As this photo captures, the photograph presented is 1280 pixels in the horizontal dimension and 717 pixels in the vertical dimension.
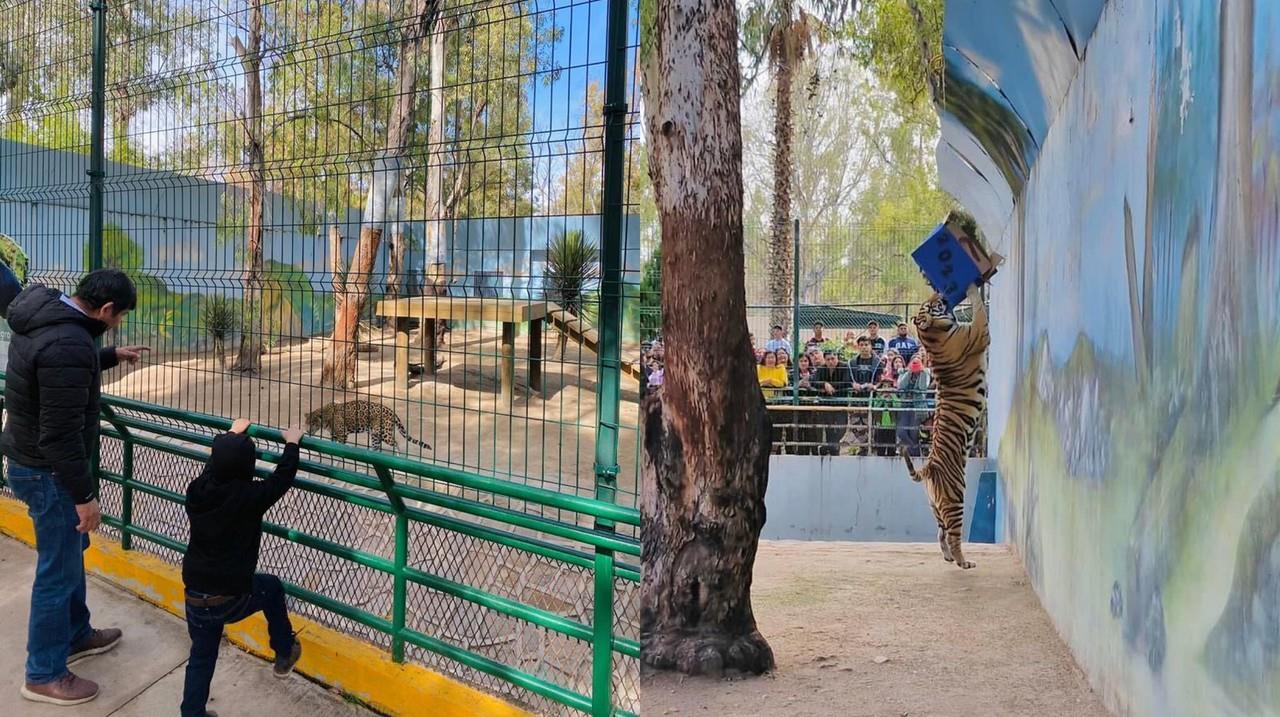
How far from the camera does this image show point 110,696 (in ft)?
11.1

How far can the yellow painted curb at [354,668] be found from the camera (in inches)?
116

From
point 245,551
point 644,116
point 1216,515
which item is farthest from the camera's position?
point 644,116

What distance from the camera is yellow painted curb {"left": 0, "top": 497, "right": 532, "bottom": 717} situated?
2955 millimetres

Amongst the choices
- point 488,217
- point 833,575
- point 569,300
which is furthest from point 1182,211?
point 833,575

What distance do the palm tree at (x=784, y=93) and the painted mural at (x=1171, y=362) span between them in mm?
6311

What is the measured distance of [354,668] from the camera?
10.6ft

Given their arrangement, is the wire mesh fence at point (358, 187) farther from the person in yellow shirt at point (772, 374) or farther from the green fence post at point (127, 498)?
the person in yellow shirt at point (772, 374)

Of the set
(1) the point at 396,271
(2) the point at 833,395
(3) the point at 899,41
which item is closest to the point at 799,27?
(3) the point at 899,41

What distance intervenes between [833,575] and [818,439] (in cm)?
506

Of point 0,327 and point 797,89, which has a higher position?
point 797,89

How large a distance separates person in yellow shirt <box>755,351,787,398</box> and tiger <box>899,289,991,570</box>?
4251 millimetres

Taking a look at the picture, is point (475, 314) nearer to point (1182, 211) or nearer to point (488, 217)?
point (488, 217)

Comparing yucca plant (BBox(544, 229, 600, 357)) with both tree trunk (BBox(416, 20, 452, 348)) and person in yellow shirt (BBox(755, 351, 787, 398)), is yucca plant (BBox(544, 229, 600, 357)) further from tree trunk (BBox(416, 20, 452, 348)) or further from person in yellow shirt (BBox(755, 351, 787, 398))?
person in yellow shirt (BBox(755, 351, 787, 398))

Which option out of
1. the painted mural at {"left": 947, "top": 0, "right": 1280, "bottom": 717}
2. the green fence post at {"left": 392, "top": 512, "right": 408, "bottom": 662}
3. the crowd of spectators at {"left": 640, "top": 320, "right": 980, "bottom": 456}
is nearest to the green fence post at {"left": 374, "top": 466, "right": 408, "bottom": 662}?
the green fence post at {"left": 392, "top": 512, "right": 408, "bottom": 662}
